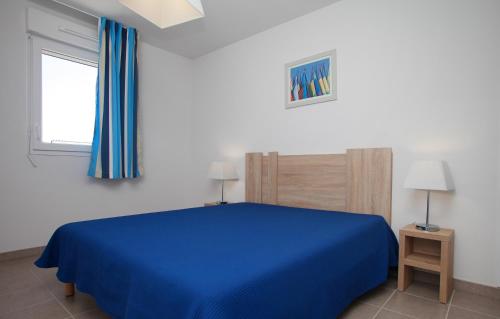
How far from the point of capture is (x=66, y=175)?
2988mm

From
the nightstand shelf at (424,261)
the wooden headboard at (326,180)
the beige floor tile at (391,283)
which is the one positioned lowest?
the beige floor tile at (391,283)

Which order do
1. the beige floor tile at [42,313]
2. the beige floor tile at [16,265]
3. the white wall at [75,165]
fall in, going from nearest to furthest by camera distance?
the beige floor tile at [42,313] → the beige floor tile at [16,265] → the white wall at [75,165]

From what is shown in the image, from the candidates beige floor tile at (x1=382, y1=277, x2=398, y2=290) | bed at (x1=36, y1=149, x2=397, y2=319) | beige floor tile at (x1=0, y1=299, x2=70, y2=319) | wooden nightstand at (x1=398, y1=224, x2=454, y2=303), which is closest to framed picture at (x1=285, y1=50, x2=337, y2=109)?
bed at (x1=36, y1=149, x2=397, y2=319)

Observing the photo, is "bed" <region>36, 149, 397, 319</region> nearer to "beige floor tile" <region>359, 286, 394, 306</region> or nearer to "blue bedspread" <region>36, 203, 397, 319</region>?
"blue bedspread" <region>36, 203, 397, 319</region>

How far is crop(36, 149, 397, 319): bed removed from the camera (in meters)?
1.00

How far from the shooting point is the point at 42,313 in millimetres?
1693

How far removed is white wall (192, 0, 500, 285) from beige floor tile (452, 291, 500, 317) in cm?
12

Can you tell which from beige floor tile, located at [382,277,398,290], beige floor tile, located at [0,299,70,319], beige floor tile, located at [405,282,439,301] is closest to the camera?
beige floor tile, located at [0,299,70,319]

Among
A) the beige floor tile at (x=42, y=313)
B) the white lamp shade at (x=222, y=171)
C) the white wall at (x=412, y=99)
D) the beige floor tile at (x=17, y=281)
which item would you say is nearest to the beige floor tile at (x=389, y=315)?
the white wall at (x=412, y=99)

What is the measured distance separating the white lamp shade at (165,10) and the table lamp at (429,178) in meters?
1.92

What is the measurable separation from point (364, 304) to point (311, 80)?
213 centimetres

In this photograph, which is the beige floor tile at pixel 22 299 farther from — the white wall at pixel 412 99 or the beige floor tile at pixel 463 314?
the beige floor tile at pixel 463 314

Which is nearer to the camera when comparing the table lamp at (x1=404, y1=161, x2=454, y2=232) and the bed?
the bed

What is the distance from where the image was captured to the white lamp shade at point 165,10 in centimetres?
199
